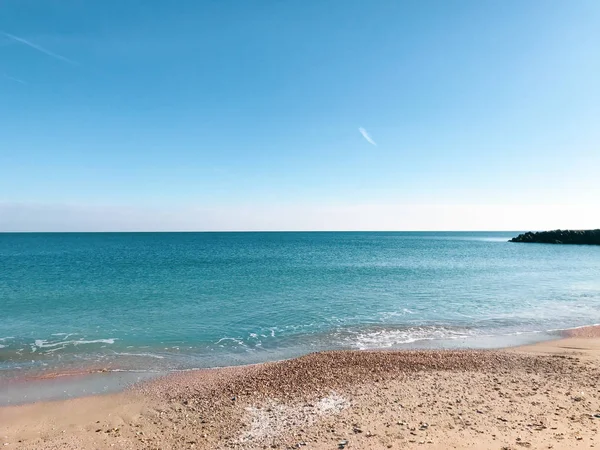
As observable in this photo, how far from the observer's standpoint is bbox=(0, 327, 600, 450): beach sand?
29.3ft

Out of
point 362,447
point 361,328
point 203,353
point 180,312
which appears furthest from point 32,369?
point 361,328

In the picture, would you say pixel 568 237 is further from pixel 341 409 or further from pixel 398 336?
pixel 341 409

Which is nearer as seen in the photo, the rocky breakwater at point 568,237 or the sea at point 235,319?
the sea at point 235,319

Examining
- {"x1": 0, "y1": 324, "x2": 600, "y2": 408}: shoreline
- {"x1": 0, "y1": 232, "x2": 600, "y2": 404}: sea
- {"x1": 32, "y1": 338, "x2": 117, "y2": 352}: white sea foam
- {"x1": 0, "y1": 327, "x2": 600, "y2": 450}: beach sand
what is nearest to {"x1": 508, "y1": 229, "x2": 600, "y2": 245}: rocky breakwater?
{"x1": 0, "y1": 232, "x2": 600, "y2": 404}: sea

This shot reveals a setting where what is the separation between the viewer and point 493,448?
833 centimetres

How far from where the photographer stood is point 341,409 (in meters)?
10.5

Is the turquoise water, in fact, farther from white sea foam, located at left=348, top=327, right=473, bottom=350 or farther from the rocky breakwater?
the rocky breakwater

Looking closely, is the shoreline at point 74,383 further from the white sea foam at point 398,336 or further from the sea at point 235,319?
the white sea foam at point 398,336

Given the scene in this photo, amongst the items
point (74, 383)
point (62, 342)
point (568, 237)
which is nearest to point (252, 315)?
point (62, 342)

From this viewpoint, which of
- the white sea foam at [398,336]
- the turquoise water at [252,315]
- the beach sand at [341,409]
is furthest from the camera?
the white sea foam at [398,336]

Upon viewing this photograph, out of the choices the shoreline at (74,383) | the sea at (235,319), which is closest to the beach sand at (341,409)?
the shoreline at (74,383)

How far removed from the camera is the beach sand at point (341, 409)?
8930 mm

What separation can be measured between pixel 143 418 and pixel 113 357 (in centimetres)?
684

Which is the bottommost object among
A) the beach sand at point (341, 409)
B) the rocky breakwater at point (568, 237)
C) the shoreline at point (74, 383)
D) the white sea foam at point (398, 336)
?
the shoreline at point (74, 383)
